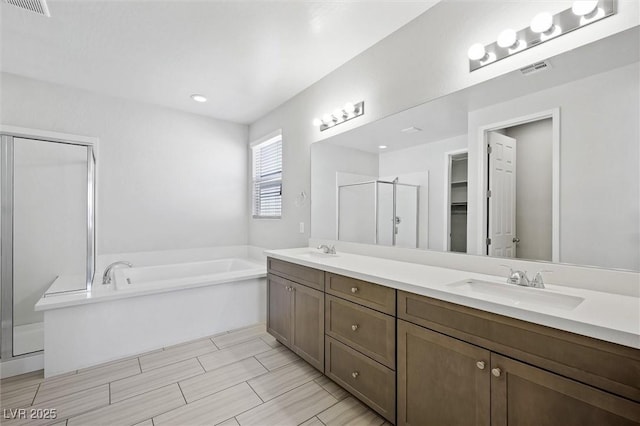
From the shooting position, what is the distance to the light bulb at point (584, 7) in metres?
1.19

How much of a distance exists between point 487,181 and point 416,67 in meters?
0.95

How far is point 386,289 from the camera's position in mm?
1456

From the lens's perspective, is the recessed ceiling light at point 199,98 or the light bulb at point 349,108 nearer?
the light bulb at point 349,108

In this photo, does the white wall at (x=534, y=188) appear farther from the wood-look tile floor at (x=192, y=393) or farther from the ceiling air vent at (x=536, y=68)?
the wood-look tile floor at (x=192, y=393)

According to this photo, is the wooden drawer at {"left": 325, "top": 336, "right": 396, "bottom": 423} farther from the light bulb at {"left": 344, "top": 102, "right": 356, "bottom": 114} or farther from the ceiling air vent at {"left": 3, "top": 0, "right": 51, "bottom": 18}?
the ceiling air vent at {"left": 3, "top": 0, "right": 51, "bottom": 18}

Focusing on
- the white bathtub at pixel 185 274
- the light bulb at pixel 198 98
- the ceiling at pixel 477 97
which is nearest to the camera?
the ceiling at pixel 477 97

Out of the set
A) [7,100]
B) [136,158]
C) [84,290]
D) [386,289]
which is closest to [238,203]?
[136,158]

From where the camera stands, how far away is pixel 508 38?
1424mm

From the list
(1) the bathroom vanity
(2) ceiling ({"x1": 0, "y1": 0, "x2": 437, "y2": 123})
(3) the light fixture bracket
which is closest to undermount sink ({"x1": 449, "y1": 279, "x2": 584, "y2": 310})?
(1) the bathroom vanity

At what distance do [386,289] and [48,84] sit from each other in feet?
12.4

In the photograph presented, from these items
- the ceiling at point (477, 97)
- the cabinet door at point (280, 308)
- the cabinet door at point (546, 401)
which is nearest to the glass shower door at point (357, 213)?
the ceiling at point (477, 97)

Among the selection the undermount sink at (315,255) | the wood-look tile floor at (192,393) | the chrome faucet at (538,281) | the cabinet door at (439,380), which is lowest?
the wood-look tile floor at (192,393)

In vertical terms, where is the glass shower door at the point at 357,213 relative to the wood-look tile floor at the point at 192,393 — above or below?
above

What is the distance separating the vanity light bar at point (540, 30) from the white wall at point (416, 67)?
0.03 metres
